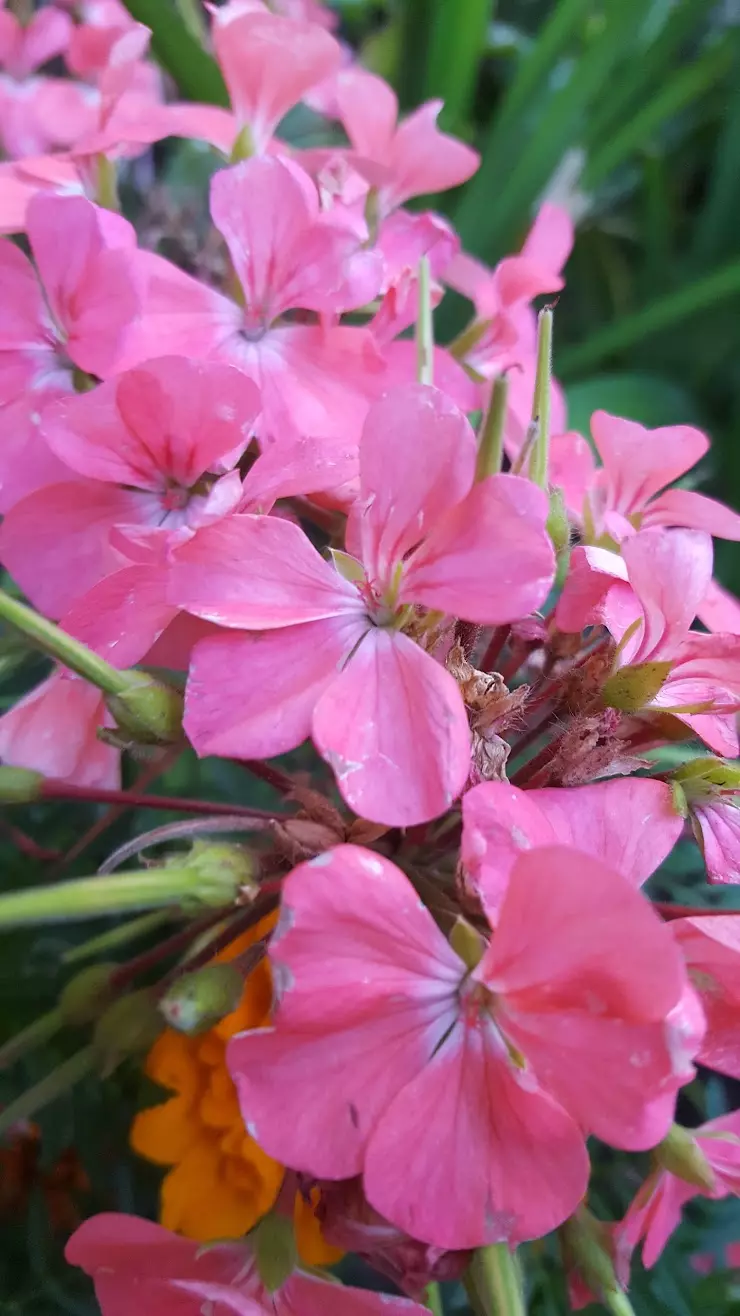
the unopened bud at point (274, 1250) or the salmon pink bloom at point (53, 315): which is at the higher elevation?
the salmon pink bloom at point (53, 315)

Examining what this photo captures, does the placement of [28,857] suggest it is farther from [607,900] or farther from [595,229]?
[595,229]

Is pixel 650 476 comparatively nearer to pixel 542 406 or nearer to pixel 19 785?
pixel 542 406

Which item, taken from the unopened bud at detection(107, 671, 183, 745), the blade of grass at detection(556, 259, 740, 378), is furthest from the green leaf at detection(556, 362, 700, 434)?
the unopened bud at detection(107, 671, 183, 745)

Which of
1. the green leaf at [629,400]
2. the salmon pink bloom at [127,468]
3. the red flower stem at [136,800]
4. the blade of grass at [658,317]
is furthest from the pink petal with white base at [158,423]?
the blade of grass at [658,317]

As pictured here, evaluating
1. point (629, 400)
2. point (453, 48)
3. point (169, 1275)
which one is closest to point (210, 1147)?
point (169, 1275)

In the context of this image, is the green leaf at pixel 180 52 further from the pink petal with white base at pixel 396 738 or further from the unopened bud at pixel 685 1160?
the unopened bud at pixel 685 1160

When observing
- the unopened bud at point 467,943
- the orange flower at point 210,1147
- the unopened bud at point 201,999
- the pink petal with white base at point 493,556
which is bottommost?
the orange flower at point 210,1147

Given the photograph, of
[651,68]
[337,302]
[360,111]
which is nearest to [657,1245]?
[337,302]
